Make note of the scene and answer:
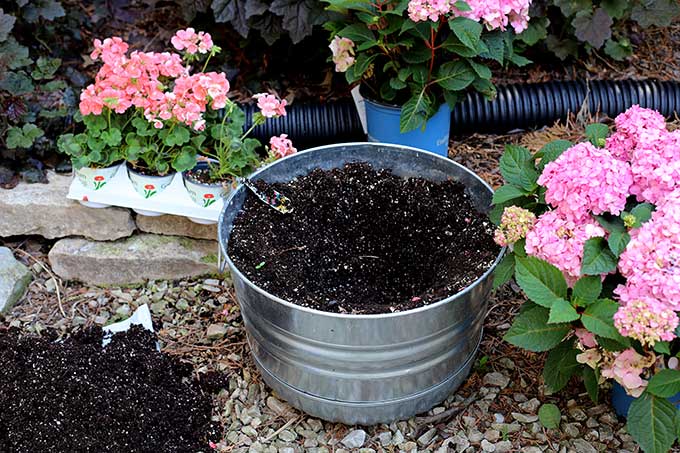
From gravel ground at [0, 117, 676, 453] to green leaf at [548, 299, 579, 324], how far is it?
36 cm

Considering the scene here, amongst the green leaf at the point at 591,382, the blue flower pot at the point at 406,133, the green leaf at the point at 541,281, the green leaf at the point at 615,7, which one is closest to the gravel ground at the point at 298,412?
the green leaf at the point at 591,382

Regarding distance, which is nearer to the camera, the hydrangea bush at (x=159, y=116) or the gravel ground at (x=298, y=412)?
the gravel ground at (x=298, y=412)

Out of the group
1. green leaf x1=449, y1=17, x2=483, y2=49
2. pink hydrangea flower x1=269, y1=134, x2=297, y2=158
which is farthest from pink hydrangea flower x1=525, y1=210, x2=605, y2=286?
pink hydrangea flower x1=269, y1=134, x2=297, y2=158

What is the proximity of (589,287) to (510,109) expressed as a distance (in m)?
1.40

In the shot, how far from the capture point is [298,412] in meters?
2.10

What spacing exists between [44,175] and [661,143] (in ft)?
6.14

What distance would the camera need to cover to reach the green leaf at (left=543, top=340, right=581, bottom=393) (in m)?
1.83

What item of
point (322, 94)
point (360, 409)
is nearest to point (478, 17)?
point (322, 94)

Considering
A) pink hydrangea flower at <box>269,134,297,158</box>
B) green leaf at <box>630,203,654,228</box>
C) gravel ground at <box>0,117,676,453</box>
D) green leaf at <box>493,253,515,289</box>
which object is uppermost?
green leaf at <box>630,203,654,228</box>

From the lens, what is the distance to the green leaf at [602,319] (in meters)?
1.59

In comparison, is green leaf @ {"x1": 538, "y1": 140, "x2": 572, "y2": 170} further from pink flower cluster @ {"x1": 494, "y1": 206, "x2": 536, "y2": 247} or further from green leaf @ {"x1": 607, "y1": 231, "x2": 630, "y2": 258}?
green leaf @ {"x1": 607, "y1": 231, "x2": 630, "y2": 258}

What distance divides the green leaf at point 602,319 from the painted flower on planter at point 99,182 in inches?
57.2

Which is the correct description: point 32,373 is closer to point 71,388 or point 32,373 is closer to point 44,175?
point 71,388

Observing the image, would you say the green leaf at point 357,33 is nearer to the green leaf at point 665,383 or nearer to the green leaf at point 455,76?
the green leaf at point 455,76
